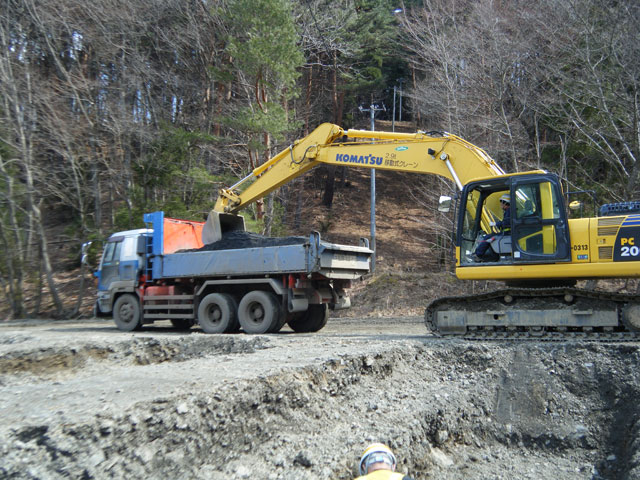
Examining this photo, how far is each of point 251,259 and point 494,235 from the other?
5.17 m

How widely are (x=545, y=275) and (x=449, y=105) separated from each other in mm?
11503

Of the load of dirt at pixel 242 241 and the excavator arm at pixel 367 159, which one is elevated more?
the excavator arm at pixel 367 159

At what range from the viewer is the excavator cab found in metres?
7.61

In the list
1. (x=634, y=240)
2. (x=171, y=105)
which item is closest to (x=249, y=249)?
(x=634, y=240)

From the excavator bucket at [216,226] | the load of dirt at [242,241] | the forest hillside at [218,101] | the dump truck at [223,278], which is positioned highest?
the forest hillside at [218,101]

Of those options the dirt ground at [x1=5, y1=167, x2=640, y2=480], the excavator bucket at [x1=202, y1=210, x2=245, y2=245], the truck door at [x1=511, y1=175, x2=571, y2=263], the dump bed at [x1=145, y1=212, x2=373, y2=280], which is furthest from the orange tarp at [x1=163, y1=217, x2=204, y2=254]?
the truck door at [x1=511, y1=175, x2=571, y2=263]

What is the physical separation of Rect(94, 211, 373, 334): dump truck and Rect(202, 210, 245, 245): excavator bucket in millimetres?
25

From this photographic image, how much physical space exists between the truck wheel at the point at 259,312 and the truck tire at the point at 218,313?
0.25 m

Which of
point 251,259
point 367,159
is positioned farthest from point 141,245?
point 367,159

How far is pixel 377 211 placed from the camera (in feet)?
106

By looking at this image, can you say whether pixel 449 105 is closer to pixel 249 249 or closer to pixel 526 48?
pixel 526 48

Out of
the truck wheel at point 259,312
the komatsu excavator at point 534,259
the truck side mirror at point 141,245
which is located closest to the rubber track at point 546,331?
the komatsu excavator at point 534,259

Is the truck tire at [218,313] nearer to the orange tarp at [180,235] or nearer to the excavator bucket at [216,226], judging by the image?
the excavator bucket at [216,226]

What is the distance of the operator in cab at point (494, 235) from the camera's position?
8.12 metres
